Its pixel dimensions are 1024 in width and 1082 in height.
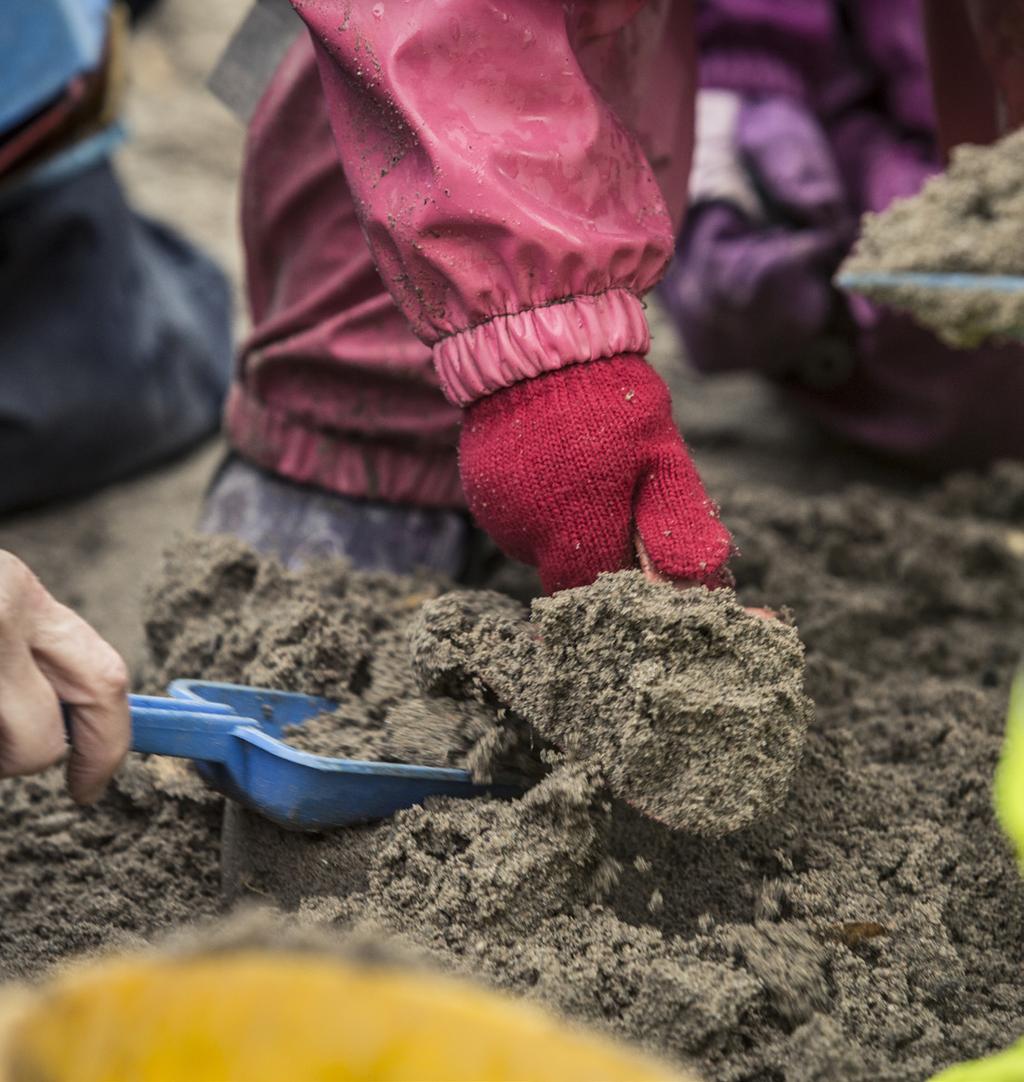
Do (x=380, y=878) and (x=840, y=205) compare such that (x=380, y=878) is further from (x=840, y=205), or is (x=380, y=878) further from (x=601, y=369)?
(x=840, y=205)

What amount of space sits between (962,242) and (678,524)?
77 cm

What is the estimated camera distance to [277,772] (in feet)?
3.32

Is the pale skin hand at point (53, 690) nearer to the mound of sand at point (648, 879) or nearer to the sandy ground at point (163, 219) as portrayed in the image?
the mound of sand at point (648, 879)

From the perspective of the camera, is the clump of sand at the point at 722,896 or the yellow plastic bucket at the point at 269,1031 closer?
the yellow plastic bucket at the point at 269,1031

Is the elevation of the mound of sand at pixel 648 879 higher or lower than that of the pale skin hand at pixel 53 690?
lower

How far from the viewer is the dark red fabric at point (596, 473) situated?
1.04 m

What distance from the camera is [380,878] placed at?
1.02 meters

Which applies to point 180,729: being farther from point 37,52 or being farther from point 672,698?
point 37,52

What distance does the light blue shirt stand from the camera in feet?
5.98

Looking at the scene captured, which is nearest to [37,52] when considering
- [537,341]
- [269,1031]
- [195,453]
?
[195,453]

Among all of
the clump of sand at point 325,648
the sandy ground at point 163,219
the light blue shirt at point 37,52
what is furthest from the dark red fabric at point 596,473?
the light blue shirt at point 37,52

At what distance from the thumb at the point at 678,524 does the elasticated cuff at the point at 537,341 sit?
12cm

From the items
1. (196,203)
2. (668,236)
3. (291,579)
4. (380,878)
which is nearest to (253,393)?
(291,579)

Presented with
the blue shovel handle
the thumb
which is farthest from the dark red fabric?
the blue shovel handle
